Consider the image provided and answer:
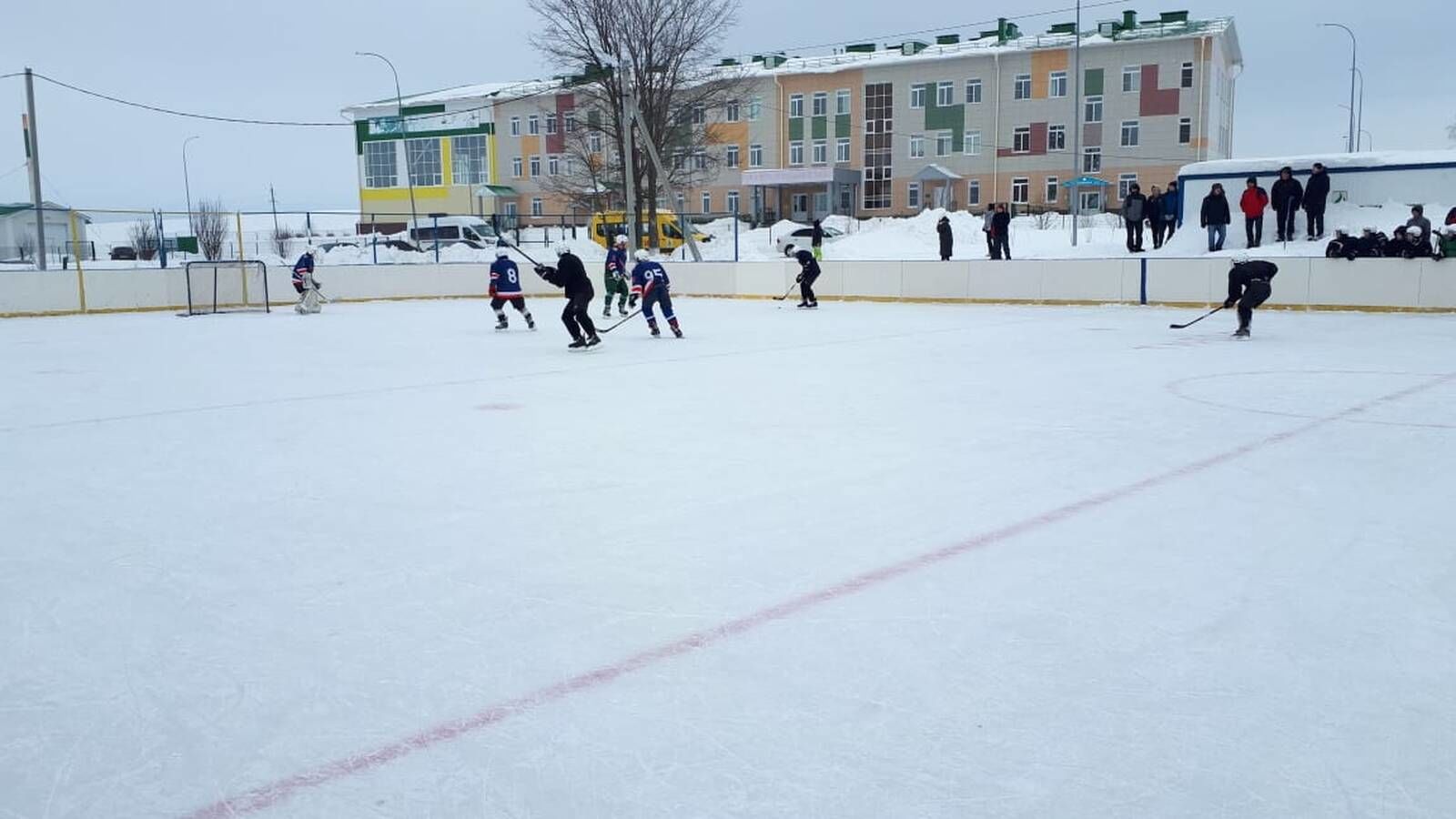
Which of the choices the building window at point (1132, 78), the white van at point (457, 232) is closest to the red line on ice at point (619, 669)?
the white van at point (457, 232)

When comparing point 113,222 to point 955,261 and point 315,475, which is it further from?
point 315,475

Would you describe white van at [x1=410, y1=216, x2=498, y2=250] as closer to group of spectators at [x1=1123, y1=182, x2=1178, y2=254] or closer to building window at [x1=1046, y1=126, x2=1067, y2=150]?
group of spectators at [x1=1123, y1=182, x2=1178, y2=254]

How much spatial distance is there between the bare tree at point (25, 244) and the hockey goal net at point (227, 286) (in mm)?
5357

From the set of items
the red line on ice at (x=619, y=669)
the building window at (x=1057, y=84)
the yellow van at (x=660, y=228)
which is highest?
the building window at (x=1057, y=84)

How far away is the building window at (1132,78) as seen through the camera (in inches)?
1811

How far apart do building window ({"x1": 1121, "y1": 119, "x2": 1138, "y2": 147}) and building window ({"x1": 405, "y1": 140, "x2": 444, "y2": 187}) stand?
33784 mm

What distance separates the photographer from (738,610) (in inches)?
146

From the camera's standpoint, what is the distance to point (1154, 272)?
1817cm

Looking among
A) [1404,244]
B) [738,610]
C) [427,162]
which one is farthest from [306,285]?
[427,162]

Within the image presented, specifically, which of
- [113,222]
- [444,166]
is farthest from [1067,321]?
[444,166]

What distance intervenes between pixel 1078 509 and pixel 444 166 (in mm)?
58103

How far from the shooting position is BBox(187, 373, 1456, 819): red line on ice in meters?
2.54

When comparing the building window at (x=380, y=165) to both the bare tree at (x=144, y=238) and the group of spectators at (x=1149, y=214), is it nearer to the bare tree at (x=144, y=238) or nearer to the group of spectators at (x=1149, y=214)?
the bare tree at (x=144, y=238)

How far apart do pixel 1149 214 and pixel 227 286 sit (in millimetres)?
18217
